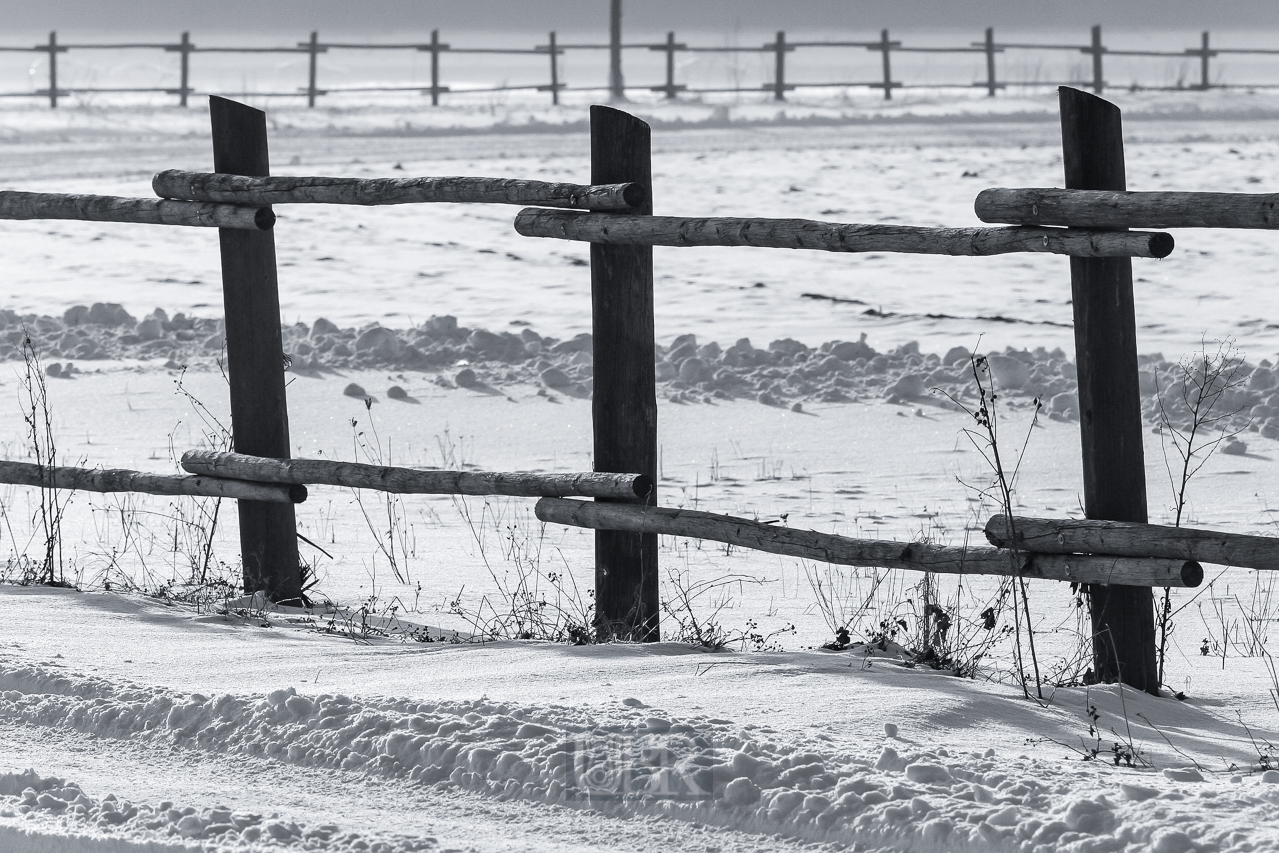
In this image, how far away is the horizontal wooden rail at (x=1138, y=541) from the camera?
376 centimetres

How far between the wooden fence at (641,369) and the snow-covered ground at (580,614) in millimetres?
257

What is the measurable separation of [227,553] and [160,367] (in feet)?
13.3

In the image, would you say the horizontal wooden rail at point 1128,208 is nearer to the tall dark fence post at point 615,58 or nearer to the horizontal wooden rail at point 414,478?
the horizontal wooden rail at point 414,478

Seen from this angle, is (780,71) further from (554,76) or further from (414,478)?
(414,478)

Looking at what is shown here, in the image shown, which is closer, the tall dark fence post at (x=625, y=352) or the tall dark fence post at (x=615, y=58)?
the tall dark fence post at (x=625, y=352)

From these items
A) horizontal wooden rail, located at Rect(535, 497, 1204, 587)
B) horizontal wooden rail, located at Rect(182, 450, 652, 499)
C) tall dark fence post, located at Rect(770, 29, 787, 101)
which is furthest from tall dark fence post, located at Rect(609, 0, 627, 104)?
horizontal wooden rail, located at Rect(535, 497, 1204, 587)

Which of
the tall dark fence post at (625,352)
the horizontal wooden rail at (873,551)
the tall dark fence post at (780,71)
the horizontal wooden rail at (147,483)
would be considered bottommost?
the horizontal wooden rail at (873,551)

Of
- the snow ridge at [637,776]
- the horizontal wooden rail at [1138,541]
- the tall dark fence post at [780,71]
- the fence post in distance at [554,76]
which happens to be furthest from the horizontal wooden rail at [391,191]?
the tall dark fence post at [780,71]

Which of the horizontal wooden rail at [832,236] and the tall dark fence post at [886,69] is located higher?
the tall dark fence post at [886,69]

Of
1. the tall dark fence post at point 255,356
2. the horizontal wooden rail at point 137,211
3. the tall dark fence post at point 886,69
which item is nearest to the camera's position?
the horizontal wooden rail at point 137,211

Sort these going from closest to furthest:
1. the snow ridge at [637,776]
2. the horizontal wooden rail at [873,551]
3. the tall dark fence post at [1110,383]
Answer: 1. the snow ridge at [637,776]
2. the horizontal wooden rail at [873,551]
3. the tall dark fence post at [1110,383]

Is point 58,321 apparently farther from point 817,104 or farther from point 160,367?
point 817,104

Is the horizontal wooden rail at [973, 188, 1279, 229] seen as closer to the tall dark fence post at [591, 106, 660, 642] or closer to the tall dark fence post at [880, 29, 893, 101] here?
the tall dark fence post at [591, 106, 660, 642]

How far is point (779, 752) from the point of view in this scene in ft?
10.5
